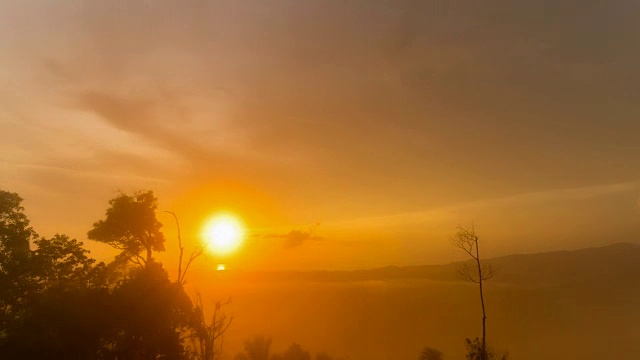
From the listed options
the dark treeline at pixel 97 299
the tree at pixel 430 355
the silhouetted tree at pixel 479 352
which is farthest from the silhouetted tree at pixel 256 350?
the silhouetted tree at pixel 479 352

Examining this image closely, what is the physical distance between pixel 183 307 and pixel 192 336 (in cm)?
261

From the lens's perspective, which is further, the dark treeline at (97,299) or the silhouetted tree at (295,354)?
the silhouetted tree at (295,354)

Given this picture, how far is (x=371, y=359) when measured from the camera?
654 ft

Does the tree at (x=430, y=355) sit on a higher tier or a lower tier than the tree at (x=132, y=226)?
lower

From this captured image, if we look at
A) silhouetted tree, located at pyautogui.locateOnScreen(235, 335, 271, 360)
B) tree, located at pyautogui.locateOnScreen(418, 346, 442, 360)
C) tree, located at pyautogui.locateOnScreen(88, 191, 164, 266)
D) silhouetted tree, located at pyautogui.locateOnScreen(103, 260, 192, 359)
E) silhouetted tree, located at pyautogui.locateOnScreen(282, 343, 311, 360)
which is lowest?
silhouetted tree, located at pyautogui.locateOnScreen(282, 343, 311, 360)

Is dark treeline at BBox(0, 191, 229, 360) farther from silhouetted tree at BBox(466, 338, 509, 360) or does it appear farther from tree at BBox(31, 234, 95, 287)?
silhouetted tree at BBox(466, 338, 509, 360)

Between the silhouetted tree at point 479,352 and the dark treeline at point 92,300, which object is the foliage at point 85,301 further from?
the silhouetted tree at point 479,352

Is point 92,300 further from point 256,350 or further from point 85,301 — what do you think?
point 256,350

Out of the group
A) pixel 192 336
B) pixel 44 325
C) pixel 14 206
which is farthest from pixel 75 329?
pixel 14 206

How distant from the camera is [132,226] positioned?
3306cm

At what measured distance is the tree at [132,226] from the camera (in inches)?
1292

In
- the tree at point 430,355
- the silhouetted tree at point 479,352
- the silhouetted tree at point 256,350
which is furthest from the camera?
the silhouetted tree at point 256,350

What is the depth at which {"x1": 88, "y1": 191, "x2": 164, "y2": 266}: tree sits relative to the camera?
1292 inches

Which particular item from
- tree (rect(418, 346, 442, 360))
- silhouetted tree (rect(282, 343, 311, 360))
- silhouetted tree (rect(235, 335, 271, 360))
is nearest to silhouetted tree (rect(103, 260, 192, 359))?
tree (rect(418, 346, 442, 360))
